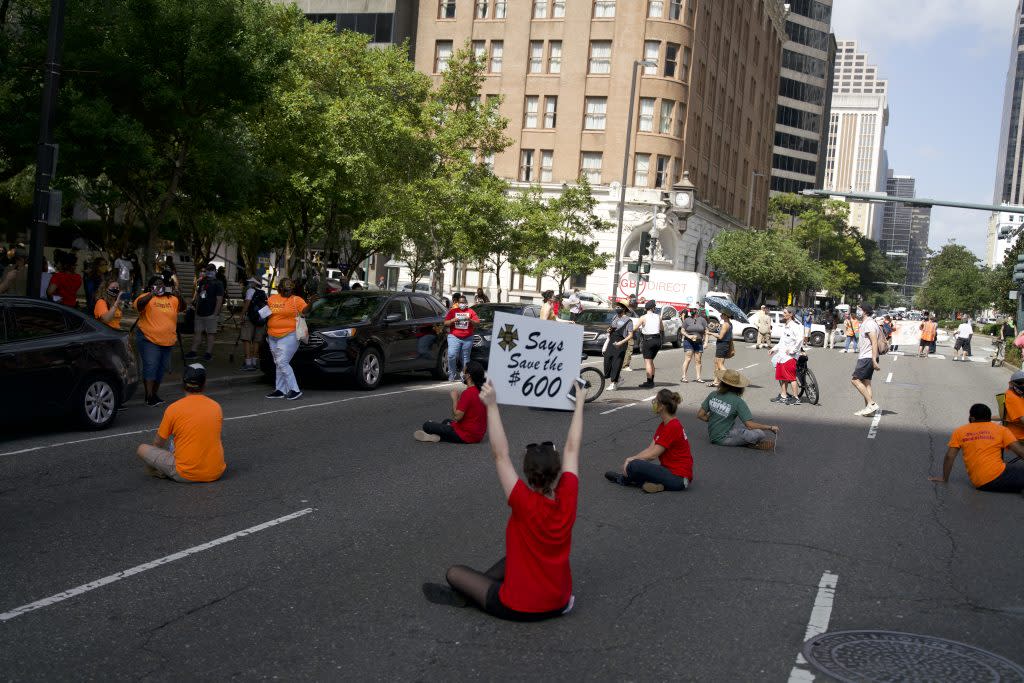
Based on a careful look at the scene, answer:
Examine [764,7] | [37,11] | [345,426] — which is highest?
[764,7]

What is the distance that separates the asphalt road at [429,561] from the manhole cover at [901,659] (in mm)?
190

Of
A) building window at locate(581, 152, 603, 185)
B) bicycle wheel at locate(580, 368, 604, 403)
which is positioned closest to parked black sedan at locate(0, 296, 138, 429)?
bicycle wheel at locate(580, 368, 604, 403)

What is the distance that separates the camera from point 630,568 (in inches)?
272

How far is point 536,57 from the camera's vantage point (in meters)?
55.0

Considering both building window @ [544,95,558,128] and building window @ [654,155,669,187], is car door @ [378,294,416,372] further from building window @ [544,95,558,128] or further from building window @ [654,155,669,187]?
building window @ [544,95,558,128]

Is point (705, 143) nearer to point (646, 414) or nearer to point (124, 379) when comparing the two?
point (646, 414)

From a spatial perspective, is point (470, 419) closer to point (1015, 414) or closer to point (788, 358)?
point (1015, 414)

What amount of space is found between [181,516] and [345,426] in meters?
5.20

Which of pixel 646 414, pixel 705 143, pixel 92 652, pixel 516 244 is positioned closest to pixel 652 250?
pixel 516 244

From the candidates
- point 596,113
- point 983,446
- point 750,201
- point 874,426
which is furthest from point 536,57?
point 983,446

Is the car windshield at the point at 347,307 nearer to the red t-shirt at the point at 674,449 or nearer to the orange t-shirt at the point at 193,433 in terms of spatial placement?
the orange t-shirt at the point at 193,433

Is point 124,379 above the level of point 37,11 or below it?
below

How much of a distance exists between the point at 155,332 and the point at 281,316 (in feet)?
7.57

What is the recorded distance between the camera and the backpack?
18.7 m
